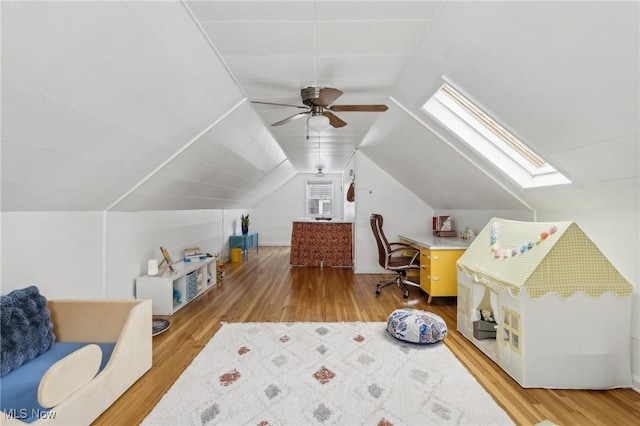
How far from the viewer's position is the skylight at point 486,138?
2637 mm

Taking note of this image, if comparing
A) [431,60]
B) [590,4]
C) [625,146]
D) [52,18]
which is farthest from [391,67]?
[52,18]

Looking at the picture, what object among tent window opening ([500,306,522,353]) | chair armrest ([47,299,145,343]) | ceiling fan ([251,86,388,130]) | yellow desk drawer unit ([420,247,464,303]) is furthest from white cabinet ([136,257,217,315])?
tent window opening ([500,306,522,353])

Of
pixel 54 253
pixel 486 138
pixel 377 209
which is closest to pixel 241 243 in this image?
pixel 377 209

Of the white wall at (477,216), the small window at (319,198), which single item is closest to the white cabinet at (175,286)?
the white wall at (477,216)

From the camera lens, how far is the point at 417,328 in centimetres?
256

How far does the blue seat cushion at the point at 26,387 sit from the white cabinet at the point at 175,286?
1.32 m

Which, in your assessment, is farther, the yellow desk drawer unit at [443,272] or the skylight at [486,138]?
the yellow desk drawer unit at [443,272]

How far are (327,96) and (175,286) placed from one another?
303cm

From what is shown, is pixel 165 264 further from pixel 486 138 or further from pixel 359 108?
pixel 486 138

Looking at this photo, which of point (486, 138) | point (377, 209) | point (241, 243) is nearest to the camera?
point (486, 138)

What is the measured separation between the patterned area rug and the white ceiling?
1775 mm

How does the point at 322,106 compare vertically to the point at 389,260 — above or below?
above

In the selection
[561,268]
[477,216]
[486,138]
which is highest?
[486,138]

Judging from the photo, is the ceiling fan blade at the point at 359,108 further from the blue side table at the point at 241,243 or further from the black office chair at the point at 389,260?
the blue side table at the point at 241,243
